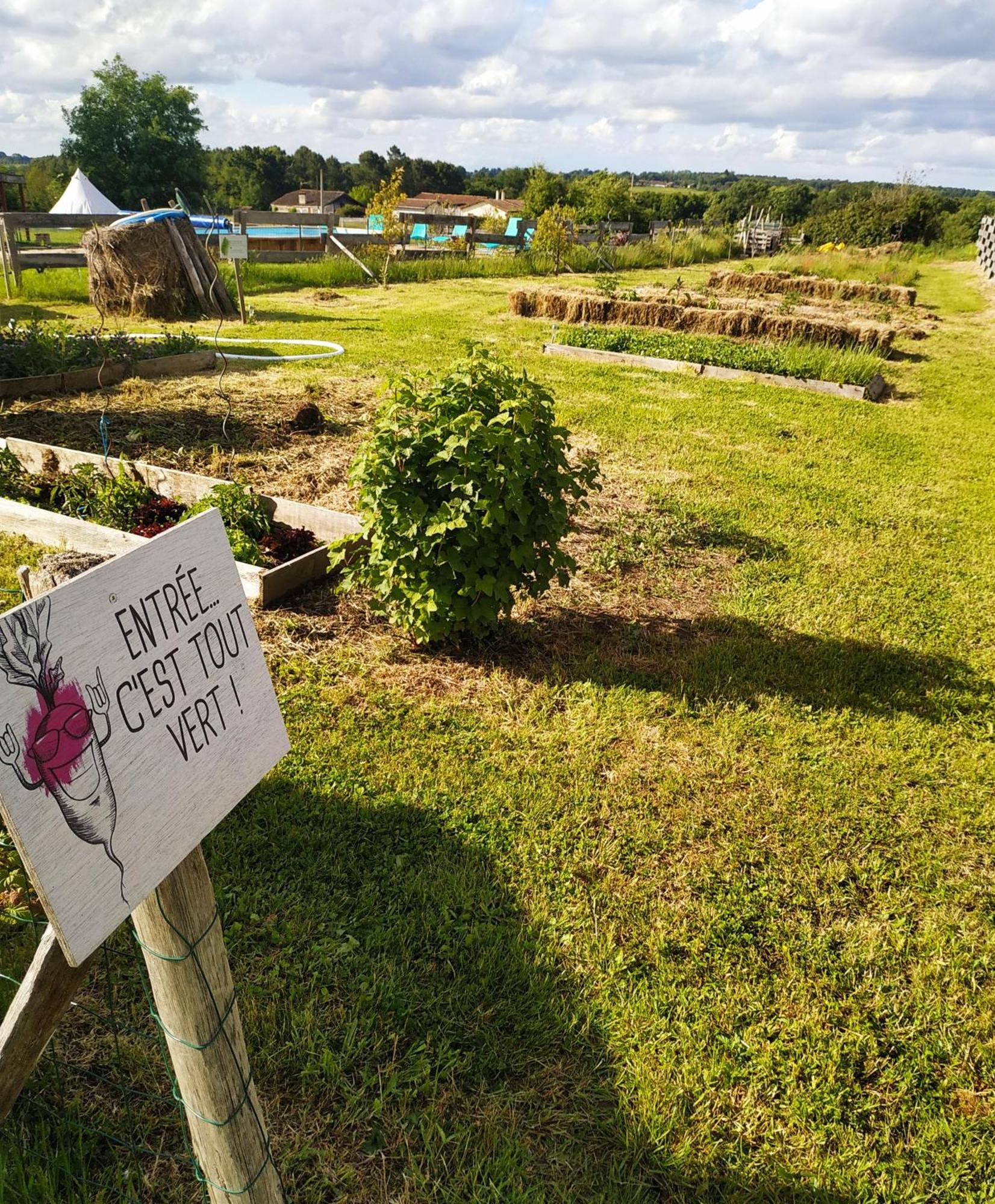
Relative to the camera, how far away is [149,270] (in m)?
12.5

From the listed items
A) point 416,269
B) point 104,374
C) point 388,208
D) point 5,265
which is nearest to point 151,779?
point 104,374

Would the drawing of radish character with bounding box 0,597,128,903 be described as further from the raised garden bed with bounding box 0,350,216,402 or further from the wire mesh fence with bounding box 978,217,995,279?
the wire mesh fence with bounding box 978,217,995,279

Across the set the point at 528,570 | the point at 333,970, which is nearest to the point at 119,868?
the point at 333,970

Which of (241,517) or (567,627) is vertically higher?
(241,517)

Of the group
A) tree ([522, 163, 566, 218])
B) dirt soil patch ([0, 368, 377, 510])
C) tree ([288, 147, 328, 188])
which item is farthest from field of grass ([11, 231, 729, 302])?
tree ([288, 147, 328, 188])

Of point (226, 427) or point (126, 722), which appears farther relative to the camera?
point (226, 427)

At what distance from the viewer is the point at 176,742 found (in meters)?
1.27

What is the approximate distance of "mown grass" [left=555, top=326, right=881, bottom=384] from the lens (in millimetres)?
10852

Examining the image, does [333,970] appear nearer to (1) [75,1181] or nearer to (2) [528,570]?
(1) [75,1181]

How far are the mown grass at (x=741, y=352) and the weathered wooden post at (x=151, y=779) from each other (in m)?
11.3

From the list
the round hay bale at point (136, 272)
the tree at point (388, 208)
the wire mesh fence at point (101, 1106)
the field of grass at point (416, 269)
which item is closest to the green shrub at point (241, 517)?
the wire mesh fence at point (101, 1106)

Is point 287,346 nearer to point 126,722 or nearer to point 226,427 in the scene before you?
point 226,427

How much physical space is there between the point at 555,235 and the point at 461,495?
20.5m

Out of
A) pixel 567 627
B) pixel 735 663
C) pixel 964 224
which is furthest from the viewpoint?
pixel 964 224
